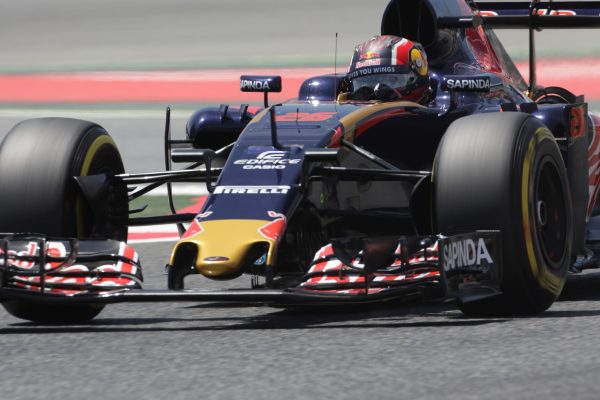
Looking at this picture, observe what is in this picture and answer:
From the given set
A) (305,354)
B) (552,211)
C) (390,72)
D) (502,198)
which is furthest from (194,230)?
(390,72)

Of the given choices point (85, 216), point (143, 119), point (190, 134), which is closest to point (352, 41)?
point (143, 119)

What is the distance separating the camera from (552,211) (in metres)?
6.32

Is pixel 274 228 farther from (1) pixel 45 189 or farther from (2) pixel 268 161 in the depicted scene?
(1) pixel 45 189

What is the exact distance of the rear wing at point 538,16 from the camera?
8.88 m

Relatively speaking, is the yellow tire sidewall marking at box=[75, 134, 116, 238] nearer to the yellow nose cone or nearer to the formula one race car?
the formula one race car

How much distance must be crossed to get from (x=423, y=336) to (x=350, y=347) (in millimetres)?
394

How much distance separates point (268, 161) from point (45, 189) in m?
1.09

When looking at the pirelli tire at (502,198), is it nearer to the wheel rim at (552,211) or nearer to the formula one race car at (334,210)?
the formula one race car at (334,210)

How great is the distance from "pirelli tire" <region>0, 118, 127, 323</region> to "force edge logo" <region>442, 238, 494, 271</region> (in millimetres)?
1723

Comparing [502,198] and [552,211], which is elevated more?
[502,198]

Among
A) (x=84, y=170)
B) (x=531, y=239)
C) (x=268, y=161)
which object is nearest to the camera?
(x=531, y=239)

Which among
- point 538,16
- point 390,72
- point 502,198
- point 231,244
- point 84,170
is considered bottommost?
point 231,244

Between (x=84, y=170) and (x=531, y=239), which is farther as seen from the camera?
(x=84, y=170)

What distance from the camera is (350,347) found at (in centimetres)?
504
